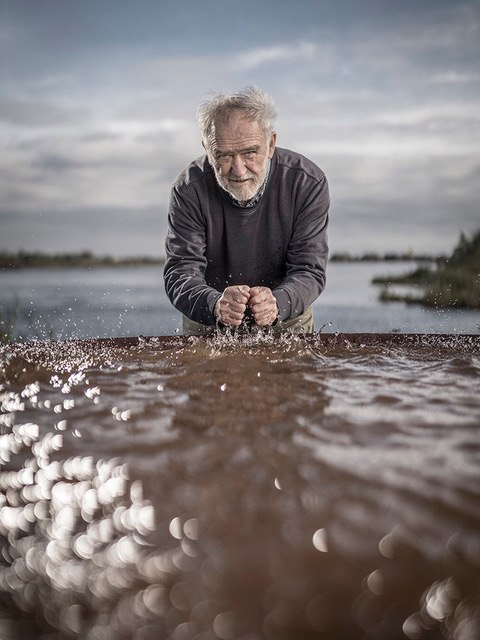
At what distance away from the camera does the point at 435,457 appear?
0.73 meters

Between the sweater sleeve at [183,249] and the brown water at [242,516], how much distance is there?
4.64 feet

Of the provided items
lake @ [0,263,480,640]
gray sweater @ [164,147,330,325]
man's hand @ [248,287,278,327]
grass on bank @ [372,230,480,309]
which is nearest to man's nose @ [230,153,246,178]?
gray sweater @ [164,147,330,325]

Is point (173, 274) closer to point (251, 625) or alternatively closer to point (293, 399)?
point (293, 399)

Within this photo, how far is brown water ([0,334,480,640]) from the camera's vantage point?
0.51 metres

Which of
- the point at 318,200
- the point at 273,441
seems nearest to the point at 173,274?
the point at 318,200

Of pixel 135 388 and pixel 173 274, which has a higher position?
pixel 173 274

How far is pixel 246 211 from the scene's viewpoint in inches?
109

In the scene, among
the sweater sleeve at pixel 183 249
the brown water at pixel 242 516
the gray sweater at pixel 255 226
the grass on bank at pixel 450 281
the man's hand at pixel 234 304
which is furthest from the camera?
the grass on bank at pixel 450 281

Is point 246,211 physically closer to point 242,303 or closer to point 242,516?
point 242,303

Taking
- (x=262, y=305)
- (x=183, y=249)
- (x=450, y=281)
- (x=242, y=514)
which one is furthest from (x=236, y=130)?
(x=450, y=281)

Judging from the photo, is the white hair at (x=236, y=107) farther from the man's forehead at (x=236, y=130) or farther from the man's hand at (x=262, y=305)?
the man's hand at (x=262, y=305)

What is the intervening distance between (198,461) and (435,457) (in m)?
0.26

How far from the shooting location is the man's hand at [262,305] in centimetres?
206

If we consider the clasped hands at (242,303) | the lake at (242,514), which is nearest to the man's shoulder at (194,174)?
the clasped hands at (242,303)
